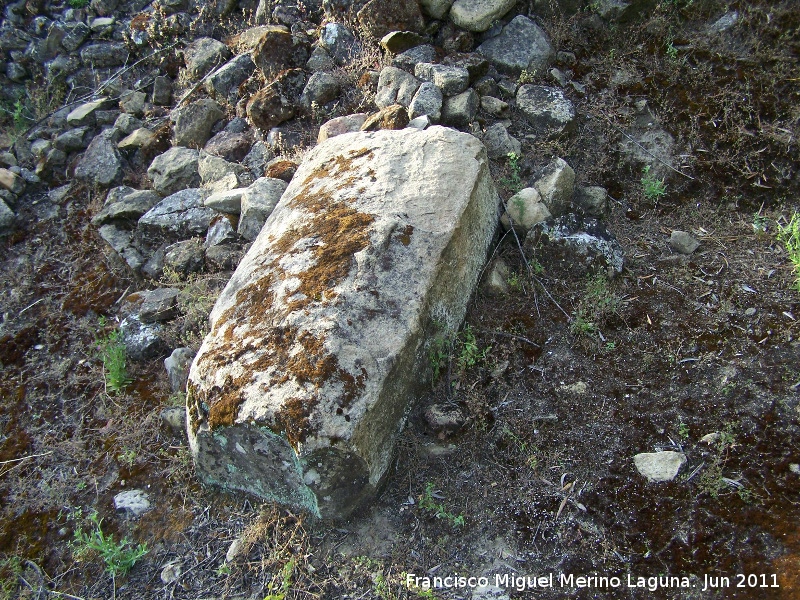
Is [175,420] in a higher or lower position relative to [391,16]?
lower

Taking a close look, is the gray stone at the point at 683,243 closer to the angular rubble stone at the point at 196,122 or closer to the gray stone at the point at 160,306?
the gray stone at the point at 160,306

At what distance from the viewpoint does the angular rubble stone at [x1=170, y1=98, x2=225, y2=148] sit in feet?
17.0

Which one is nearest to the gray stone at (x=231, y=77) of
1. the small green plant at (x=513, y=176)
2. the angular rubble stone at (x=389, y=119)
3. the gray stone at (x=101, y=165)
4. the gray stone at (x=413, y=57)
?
the gray stone at (x=101, y=165)

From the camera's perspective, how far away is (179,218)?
459 cm

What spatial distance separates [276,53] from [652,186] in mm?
3233

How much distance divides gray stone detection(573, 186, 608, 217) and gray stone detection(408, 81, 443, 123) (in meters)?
1.14

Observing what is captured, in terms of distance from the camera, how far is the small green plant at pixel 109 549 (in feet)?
9.17

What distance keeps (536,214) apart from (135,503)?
2.80 meters

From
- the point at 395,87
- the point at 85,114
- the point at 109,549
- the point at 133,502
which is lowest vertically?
the point at 133,502

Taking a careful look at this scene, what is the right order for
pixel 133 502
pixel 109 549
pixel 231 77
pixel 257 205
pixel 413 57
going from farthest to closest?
1. pixel 231 77
2. pixel 413 57
3. pixel 257 205
4. pixel 133 502
5. pixel 109 549

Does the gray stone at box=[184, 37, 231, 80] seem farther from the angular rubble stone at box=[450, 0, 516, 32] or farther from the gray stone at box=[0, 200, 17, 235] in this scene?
the angular rubble stone at box=[450, 0, 516, 32]

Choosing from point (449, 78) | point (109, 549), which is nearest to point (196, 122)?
point (449, 78)

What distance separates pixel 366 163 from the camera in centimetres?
355

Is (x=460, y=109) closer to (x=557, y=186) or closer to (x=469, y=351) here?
(x=557, y=186)
